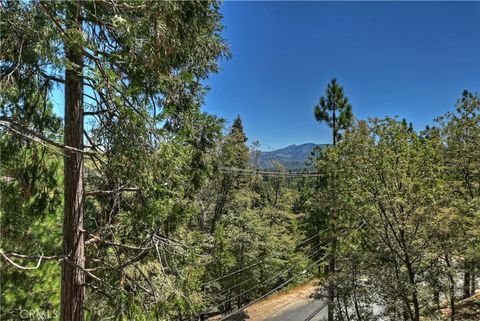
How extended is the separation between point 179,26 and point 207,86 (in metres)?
1.50

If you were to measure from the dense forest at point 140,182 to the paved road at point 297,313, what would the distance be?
8.75 m

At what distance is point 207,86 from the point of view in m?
4.68

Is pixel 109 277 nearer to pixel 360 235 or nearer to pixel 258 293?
pixel 360 235

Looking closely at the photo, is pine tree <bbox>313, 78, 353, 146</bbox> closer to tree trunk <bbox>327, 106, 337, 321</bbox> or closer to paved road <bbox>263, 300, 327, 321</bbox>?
tree trunk <bbox>327, 106, 337, 321</bbox>

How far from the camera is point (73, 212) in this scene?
3.36 metres

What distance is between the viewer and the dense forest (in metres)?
2.80

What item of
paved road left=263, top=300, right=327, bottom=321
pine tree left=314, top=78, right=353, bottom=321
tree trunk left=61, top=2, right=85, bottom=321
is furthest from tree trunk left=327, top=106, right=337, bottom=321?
tree trunk left=61, top=2, right=85, bottom=321

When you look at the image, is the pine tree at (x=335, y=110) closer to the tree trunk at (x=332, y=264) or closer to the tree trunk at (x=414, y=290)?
the tree trunk at (x=332, y=264)

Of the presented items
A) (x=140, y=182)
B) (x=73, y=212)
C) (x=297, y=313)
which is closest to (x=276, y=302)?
(x=297, y=313)

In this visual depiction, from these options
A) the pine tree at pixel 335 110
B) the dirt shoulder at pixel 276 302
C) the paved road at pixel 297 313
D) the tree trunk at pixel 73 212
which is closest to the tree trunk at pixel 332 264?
the pine tree at pixel 335 110

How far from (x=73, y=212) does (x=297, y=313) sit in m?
17.0

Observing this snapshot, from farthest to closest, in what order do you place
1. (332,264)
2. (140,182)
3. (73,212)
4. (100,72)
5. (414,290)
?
(332,264) < (414,290) < (73,212) < (140,182) < (100,72)

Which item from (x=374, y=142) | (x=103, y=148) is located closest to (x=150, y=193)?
(x=103, y=148)

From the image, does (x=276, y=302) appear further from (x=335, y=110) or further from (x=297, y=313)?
(x=335, y=110)
